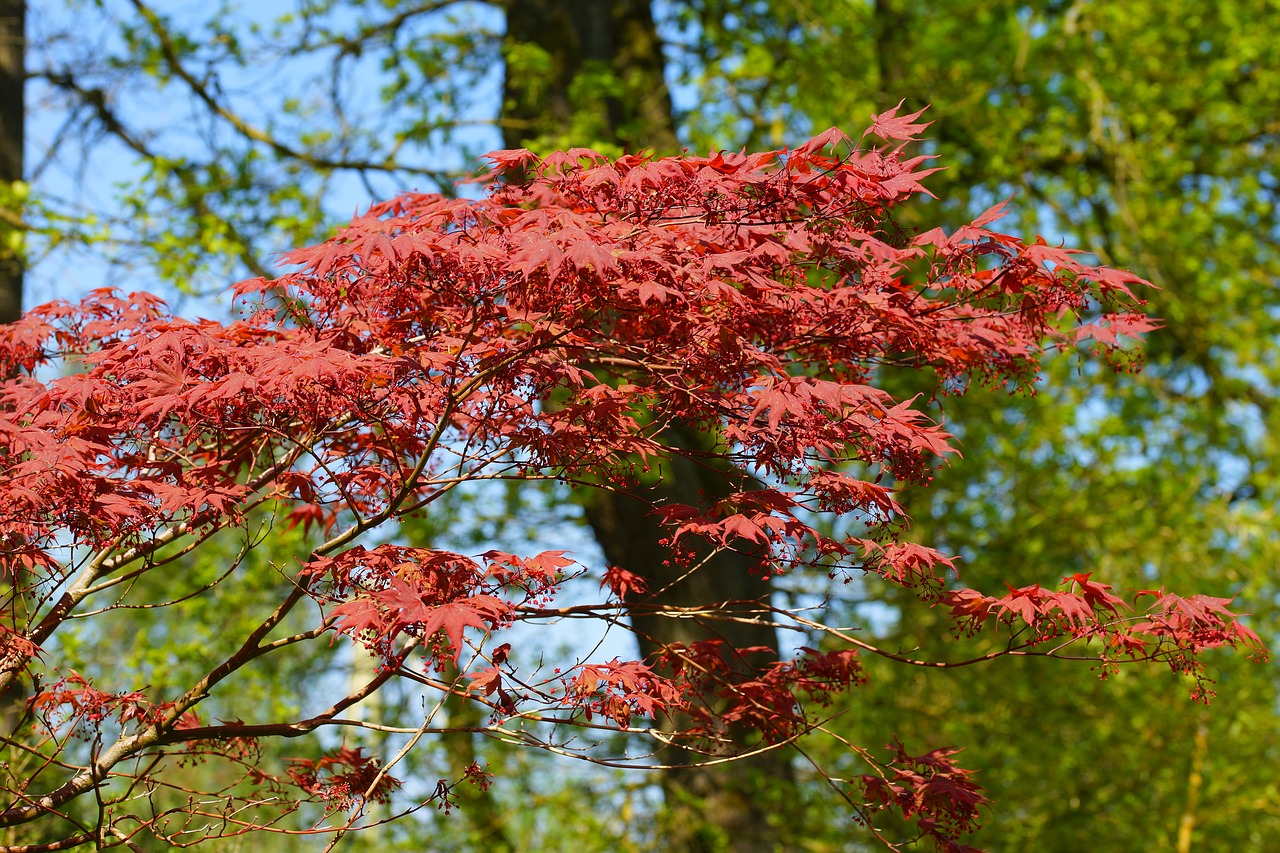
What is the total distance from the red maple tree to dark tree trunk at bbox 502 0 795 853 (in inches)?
114

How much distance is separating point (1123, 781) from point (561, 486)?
455 cm

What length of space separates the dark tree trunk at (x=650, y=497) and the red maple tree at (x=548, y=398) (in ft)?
9.51

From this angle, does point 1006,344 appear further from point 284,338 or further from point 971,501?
point 971,501

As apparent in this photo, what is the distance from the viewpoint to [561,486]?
8.66 meters

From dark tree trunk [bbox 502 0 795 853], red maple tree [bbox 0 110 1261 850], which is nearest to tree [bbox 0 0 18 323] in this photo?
dark tree trunk [bbox 502 0 795 853]

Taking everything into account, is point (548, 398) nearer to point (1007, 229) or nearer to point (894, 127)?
point (894, 127)

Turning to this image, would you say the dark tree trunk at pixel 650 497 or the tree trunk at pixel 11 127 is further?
the dark tree trunk at pixel 650 497

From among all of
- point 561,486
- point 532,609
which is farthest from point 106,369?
point 561,486

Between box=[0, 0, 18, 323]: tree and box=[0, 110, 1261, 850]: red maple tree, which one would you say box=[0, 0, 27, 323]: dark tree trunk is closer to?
box=[0, 0, 18, 323]: tree

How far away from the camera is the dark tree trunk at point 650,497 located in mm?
6977

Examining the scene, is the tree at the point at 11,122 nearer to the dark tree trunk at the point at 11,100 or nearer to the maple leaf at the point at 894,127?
the dark tree trunk at the point at 11,100

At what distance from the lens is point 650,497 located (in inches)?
273

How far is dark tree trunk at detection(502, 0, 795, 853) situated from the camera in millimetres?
6977

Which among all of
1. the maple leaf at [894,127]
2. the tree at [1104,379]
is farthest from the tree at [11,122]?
the maple leaf at [894,127]
